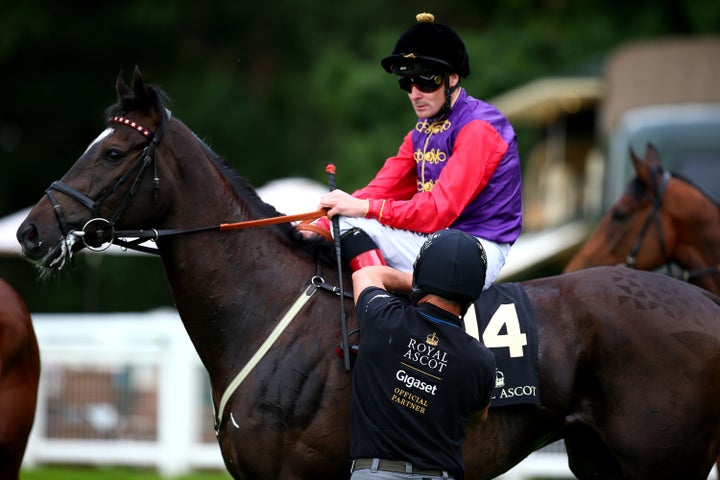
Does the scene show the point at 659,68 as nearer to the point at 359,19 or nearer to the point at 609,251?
the point at 609,251

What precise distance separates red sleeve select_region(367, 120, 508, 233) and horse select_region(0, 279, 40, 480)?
2653 millimetres

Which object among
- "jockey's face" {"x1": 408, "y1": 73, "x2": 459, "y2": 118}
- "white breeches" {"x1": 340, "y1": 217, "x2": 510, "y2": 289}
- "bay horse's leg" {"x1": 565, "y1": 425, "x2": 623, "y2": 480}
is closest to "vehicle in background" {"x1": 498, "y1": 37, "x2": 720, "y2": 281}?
"bay horse's leg" {"x1": 565, "y1": 425, "x2": 623, "y2": 480}

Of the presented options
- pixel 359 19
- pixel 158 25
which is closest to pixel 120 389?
pixel 158 25

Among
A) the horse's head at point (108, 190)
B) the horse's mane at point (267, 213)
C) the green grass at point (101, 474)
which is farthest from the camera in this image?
the green grass at point (101, 474)

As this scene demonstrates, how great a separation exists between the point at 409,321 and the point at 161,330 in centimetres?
788

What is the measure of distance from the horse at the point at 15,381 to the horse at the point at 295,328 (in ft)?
5.58

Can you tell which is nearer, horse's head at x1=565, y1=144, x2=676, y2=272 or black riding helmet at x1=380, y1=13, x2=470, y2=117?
black riding helmet at x1=380, y1=13, x2=470, y2=117

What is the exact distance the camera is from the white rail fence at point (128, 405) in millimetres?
11305

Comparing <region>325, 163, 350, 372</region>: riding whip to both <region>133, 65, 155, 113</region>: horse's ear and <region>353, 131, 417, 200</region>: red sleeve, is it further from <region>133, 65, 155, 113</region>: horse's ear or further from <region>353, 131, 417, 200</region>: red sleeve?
<region>133, 65, 155, 113</region>: horse's ear

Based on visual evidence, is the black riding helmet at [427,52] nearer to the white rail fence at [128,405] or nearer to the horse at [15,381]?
the horse at [15,381]

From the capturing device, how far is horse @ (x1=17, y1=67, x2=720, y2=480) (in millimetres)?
4645

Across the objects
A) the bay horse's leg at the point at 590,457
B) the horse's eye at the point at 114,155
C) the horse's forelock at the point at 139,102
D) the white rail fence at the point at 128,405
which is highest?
the horse's forelock at the point at 139,102

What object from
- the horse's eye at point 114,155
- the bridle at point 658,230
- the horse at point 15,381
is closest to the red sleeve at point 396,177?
the horse's eye at point 114,155

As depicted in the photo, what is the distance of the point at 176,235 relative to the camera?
4891mm
